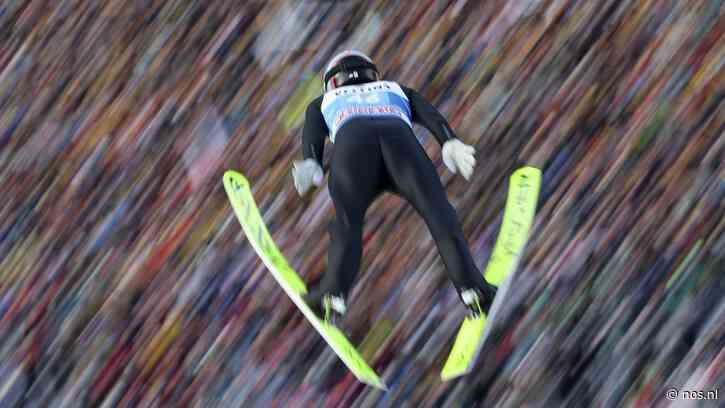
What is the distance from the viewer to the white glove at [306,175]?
10.5 ft

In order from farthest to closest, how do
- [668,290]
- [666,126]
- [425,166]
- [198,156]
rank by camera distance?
[198,156] → [666,126] → [668,290] → [425,166]

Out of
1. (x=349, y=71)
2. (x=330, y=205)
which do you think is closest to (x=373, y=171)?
(x=349, y=71)

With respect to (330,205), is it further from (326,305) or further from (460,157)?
(460,157)

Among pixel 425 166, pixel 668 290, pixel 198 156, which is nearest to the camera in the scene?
pixel 425 166

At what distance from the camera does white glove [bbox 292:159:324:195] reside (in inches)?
125

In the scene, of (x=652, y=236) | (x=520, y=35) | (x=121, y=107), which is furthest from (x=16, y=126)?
(x=652, y=236)

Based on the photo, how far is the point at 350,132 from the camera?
3.24 metres

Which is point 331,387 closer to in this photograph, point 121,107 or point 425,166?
point 425,166

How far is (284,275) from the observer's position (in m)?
3.39

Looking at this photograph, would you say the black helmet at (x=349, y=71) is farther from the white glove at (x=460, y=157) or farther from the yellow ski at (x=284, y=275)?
the yellow ski at (x=284, y=275)

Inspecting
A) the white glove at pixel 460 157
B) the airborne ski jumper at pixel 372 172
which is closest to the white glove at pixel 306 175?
the airborne ski jumper at pixel 372 172

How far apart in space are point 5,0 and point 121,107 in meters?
1.08

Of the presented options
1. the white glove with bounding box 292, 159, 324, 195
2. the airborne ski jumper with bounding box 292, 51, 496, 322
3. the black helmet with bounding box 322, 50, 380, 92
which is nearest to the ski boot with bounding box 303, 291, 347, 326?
the airborne ski jumper with bounding box 292, 51, 496, 322

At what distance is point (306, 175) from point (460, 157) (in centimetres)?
64
